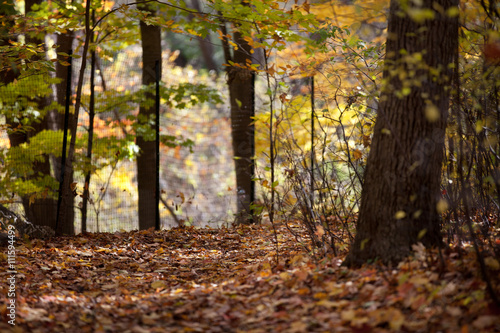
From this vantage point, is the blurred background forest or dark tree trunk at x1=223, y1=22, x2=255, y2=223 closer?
the blurred background forest

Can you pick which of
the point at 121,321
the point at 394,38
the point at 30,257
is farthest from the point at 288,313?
the point at 30,257

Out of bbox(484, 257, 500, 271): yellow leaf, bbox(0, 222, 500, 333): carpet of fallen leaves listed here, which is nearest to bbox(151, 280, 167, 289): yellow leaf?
bbox(0, 222, 500, 333): carpet of fallen leaves

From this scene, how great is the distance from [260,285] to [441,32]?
2174mm

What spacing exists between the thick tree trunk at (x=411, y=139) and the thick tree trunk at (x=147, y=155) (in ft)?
16.6

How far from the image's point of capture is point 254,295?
3.14 m

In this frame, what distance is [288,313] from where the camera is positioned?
2768mm

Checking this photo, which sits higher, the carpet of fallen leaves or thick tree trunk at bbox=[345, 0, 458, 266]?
thick tree trunk at bbox=[345, 0, 458, 266]

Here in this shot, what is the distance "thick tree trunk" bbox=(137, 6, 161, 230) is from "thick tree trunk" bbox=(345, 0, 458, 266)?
505cm

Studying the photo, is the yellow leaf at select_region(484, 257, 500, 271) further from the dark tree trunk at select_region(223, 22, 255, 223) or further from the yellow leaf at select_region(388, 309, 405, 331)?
the dark tree trunk at select_region(223, 22, 255, 223)

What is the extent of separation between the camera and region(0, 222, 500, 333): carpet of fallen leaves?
8.14ft

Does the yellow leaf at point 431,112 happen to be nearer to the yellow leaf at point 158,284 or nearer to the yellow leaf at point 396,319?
the yellow leaf at point 396,319

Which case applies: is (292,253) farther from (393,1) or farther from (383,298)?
(393,1)

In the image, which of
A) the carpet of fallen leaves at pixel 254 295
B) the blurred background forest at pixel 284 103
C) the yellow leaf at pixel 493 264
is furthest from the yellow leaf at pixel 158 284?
the yellow leaf at pixel 493 264

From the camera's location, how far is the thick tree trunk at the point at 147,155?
761 centimetres
